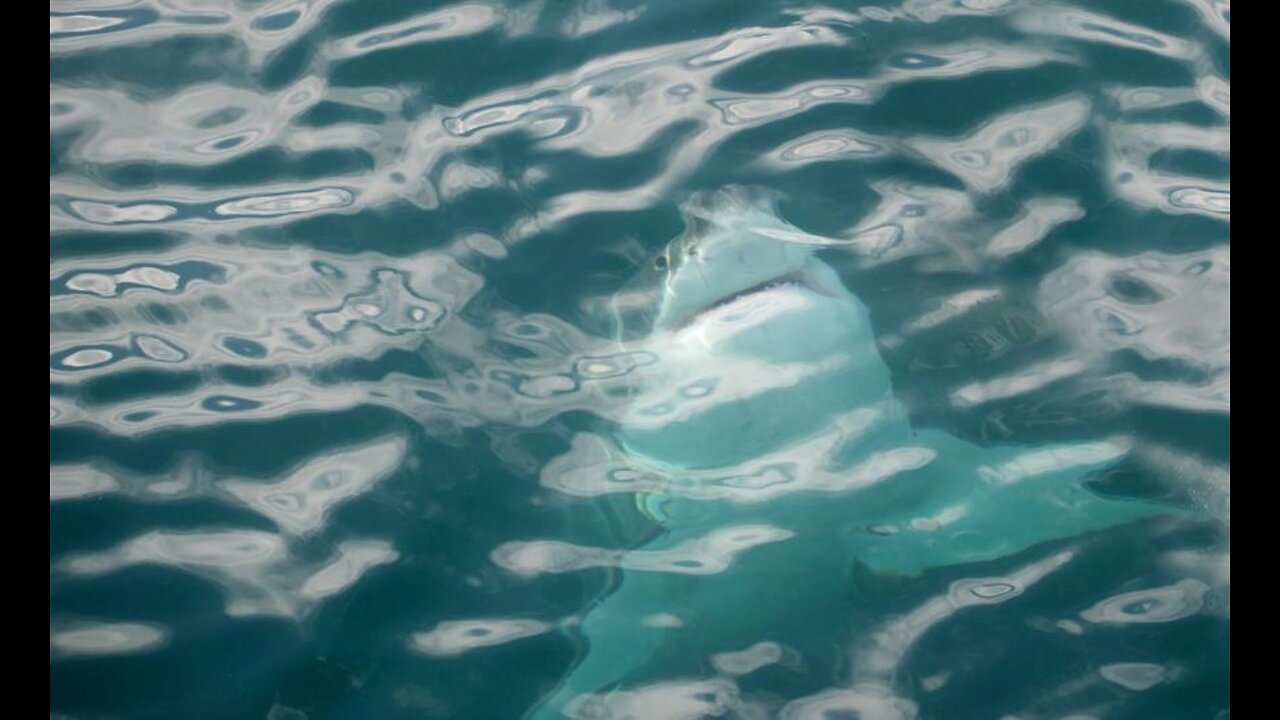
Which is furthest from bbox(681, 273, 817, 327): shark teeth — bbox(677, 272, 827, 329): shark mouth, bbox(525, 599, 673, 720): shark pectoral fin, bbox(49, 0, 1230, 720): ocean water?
bbox(525, 599, 673, 720): shark pectoral fin

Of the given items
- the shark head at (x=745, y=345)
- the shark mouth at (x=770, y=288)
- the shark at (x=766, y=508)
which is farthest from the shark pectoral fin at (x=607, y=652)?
the shark mouth at (x=770, y=288)

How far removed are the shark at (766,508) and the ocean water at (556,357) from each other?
1.2 inches

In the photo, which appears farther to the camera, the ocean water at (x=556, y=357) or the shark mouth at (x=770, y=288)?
the ocean water at (x=556, y=357)

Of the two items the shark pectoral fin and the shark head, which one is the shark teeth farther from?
the shark pectoral fin

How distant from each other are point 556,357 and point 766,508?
4.42 ft

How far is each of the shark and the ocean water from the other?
3 cm

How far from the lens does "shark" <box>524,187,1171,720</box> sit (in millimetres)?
4367

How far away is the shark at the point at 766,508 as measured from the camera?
4.37 metres

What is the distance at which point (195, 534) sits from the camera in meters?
4.35

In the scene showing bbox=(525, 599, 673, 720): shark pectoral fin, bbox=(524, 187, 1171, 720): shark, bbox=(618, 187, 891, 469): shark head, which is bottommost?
bbox=(525, 599, 673, 720): shark pectoral fin

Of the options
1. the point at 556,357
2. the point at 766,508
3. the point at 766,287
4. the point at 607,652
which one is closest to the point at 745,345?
the point at 766,287

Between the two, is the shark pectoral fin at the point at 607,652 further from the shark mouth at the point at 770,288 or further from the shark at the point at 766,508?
the shark mouth at the point at 770,288

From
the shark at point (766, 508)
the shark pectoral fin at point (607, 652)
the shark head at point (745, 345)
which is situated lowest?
the shark pectoral fin at point (607, 652)

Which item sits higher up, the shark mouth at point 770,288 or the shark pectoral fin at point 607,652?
the shark mouth at point 770,288
